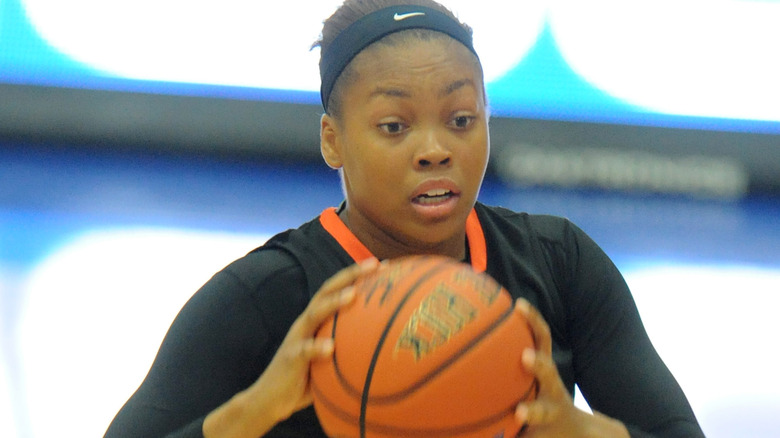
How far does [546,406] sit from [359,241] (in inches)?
22.3

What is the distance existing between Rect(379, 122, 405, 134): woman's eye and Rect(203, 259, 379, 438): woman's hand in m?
0.29

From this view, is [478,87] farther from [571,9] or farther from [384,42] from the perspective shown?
[571,9]

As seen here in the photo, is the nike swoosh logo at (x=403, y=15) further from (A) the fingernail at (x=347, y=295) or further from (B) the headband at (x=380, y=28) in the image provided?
(A) the fingernail at (x=347, y=295)

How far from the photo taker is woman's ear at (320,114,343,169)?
1.79 m

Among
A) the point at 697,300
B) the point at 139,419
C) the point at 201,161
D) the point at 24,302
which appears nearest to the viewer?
the point at 139,419

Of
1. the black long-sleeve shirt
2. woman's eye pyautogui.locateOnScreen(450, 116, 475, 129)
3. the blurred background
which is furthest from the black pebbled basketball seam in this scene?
the blurred background

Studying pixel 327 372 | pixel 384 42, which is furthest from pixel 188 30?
pixel 327 372

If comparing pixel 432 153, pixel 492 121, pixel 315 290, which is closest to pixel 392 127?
pixel 432 153

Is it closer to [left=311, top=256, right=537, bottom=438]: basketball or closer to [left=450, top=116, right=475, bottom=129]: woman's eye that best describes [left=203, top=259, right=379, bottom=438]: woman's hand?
[left=311, top=256, right=537, bottom=438]: basketball

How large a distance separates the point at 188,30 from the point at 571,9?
226cm

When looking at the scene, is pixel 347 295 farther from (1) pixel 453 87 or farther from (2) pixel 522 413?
(1) pixel 453 87

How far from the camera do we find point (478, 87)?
1724mm

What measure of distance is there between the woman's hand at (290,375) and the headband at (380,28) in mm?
445

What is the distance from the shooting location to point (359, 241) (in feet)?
5.79
